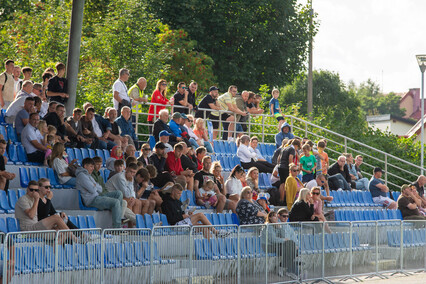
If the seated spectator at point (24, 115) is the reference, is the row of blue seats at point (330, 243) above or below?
below

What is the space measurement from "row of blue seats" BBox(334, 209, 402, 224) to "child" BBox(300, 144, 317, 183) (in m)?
1.59

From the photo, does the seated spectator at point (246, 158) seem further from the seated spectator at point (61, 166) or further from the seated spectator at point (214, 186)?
the seated spectator at point (61, 166)

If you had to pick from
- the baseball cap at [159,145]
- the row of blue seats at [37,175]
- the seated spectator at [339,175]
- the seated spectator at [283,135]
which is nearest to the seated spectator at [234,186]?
the baseball cap at [159,145]

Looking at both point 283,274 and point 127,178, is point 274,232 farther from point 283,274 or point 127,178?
point 127,178

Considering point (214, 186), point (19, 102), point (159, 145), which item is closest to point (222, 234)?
point (214, 186)

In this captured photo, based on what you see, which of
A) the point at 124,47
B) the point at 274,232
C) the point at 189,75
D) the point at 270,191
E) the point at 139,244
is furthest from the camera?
the point at 189,75

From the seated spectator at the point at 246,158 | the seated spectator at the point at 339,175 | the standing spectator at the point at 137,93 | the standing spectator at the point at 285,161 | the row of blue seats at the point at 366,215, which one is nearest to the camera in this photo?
the row of blue seats at the point at 366,215

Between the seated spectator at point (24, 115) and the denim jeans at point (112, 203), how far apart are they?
2718 millimetres

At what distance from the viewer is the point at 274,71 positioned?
39.2m

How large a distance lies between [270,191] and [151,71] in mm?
13414

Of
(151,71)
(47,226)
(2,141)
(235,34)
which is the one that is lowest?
(47,226)

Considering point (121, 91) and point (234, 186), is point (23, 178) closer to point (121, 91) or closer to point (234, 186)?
point (121, 91)

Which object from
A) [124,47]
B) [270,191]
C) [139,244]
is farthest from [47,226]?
[124,47]

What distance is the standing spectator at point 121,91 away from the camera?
18375 mm
